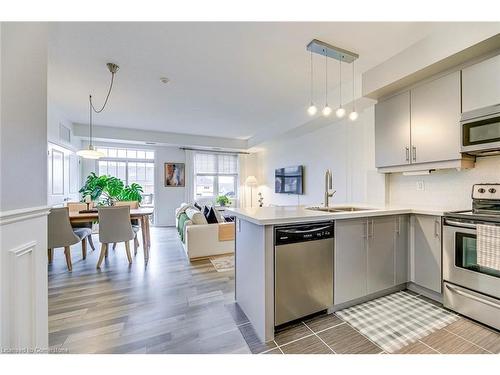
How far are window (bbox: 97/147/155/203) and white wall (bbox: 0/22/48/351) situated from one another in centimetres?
568

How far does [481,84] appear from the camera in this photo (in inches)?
71.5

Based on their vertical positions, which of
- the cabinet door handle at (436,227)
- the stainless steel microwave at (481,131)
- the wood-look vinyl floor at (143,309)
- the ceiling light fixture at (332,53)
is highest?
the ceiling light fixture at (332,53)

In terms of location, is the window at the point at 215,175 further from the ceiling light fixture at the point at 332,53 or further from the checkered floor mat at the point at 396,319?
the checkered floor mat at the point at 396,319

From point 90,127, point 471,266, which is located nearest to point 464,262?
point 471,266

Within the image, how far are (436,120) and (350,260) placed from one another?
1.63 meters

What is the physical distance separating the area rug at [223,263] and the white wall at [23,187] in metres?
1.99

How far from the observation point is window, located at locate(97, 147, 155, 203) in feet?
20.4

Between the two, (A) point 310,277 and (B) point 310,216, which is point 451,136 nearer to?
(B) point 310,216

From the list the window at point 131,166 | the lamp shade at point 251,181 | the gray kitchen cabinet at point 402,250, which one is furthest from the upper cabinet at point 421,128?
the window at point 131,166

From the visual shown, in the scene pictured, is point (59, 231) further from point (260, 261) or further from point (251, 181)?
point (251, 181)

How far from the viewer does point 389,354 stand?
1.45 meters

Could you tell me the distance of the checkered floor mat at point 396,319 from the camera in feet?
5.35

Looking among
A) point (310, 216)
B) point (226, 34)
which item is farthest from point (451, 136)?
point (226, 34)
